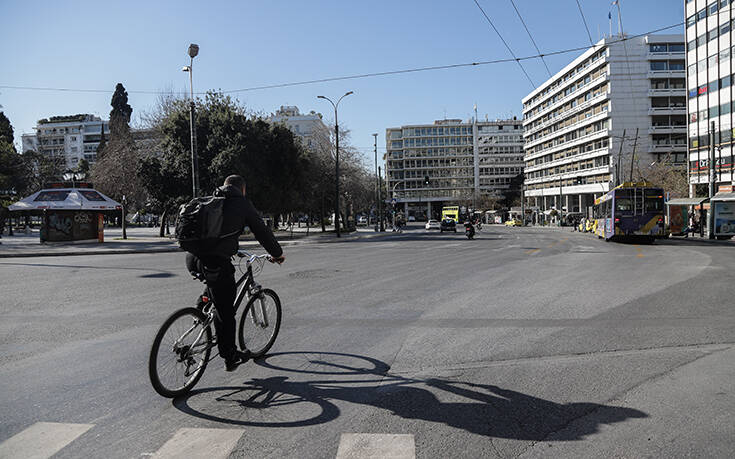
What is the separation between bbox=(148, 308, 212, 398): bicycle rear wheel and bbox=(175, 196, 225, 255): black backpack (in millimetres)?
533

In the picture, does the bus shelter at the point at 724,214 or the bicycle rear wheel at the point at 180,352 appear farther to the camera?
the bus shelter at the point at 724,214

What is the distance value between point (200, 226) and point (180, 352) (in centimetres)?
102

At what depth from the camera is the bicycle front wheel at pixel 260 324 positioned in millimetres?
4891

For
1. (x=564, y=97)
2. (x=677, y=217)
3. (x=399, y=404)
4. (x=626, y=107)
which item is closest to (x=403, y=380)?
(x=399, y=404)

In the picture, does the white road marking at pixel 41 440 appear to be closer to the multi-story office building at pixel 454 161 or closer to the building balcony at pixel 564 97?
the building balcony at pixel 564 97

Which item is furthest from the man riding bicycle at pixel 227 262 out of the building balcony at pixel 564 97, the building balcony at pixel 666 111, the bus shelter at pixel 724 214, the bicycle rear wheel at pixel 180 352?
the building balcony at pixel 666 111

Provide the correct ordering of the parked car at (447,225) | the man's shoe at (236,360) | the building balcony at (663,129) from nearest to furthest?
the man's shoe at (236,360)
the parked car at (447,225)
the building balcony at (663,129)

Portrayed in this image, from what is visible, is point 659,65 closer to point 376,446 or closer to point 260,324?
point 260,324

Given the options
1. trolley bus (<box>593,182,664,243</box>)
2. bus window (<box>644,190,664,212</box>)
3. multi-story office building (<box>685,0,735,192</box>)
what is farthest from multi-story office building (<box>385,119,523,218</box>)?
bus window (<box>644,190,664,212</box>)

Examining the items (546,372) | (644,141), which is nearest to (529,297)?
(546,372)

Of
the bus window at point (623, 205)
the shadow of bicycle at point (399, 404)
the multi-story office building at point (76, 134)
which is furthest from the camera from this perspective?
the multi-story office building at point (76, 134)

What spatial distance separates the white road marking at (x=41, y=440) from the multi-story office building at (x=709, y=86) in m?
52.3

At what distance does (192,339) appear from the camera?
4238mm

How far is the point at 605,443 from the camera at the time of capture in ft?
10.6
